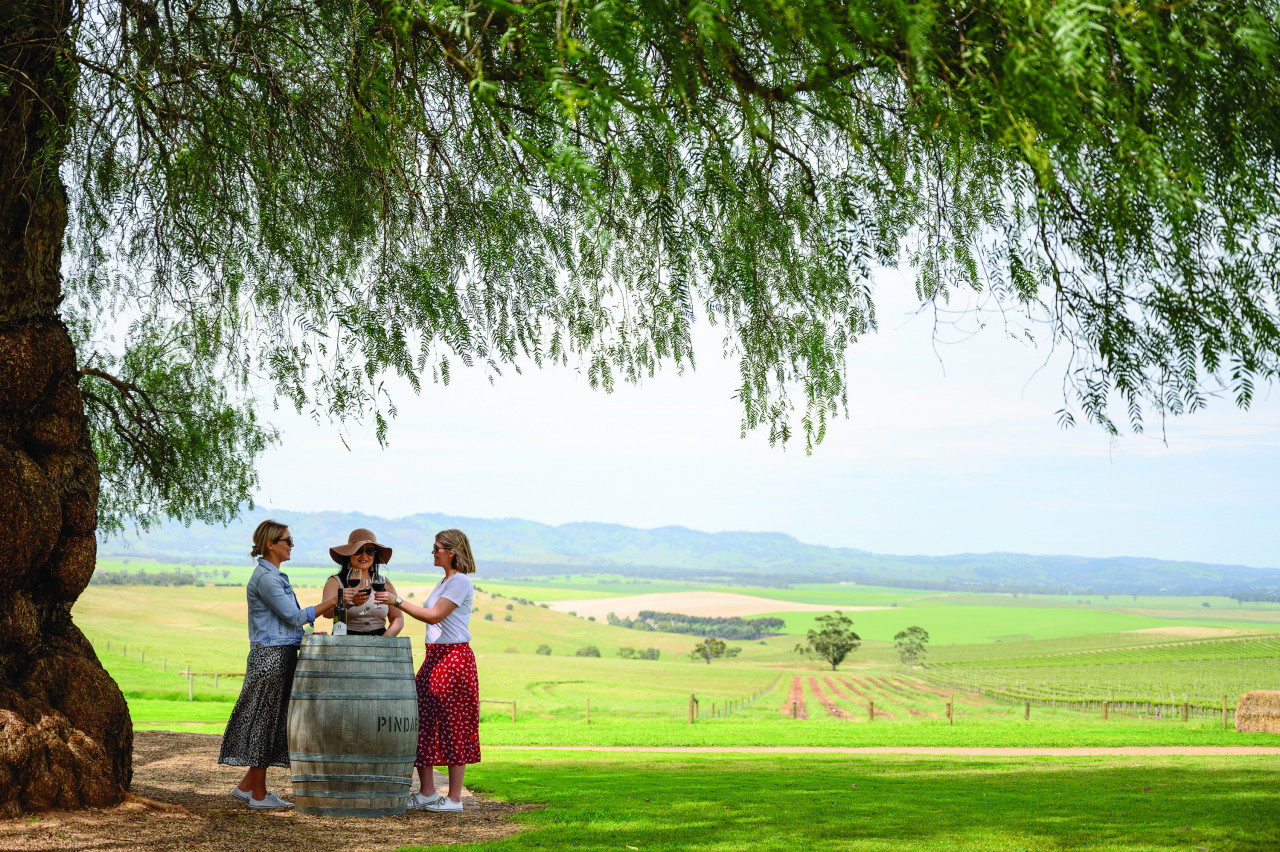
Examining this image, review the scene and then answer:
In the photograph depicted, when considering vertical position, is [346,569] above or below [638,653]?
above

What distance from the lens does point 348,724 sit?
586cm

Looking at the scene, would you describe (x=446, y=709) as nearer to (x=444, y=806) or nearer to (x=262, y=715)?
(x=444, y=806)

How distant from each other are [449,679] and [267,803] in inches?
52.8

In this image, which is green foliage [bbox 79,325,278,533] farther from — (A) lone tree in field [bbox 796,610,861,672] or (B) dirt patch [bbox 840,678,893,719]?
(A) lone tree in field [bbox 796,610,861,672]

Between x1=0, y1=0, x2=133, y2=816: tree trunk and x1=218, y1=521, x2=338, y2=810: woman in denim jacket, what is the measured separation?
794mm

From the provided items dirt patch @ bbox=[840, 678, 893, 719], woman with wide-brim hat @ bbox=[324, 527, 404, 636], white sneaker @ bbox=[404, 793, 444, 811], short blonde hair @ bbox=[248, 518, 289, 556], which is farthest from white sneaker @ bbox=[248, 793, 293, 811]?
dirt patch @ bbox=[840, 678, 893, 719]

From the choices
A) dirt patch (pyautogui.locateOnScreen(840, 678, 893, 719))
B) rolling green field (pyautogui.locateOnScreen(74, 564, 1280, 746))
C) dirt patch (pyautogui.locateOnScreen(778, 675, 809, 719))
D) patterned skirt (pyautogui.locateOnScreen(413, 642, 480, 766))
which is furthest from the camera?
dirt patch (pyautogui.locateOnScreen(840, 678, 893, 719))

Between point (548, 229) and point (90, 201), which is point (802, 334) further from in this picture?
point (90, 201)

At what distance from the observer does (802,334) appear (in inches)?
232

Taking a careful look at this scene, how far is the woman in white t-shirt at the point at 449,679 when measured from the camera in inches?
243

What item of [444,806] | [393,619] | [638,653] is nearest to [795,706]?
[444,806]

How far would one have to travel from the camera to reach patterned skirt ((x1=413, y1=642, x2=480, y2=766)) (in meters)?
6.36

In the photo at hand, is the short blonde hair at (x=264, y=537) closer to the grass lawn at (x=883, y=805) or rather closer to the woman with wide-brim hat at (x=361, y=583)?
the woman with wide-brim hat at (x=361, y=583)

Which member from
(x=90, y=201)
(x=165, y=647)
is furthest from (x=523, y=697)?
Answer: (x=90, y=201)
